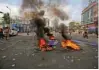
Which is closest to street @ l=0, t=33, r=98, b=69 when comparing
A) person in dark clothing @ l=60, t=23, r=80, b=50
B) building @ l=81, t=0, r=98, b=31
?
person in dark clothing @ l=60, t=23, r=80, b=50

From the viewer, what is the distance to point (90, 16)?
3.52 meters

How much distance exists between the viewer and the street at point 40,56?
3.42 m

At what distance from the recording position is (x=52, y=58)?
11.5 ft

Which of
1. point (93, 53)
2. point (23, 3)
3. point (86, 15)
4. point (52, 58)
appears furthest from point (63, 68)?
point (23, 3)

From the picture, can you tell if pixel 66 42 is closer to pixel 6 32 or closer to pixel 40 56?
pixel 40 56

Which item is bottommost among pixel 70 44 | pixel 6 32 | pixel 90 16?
pixel 70 44

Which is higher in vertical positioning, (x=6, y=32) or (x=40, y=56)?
(x=6, y=32)

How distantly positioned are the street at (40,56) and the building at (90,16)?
0.75ft

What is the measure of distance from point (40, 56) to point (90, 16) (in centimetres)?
86

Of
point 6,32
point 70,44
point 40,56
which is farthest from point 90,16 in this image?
point 6,32

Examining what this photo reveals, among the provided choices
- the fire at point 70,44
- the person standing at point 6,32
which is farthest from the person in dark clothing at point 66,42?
the person standing at point 6,32

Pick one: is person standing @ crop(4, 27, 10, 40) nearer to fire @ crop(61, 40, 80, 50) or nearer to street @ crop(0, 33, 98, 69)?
street @ crop(0, 33, 98, 69)

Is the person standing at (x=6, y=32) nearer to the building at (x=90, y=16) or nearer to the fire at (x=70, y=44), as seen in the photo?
the fire at (x=70, y=44)

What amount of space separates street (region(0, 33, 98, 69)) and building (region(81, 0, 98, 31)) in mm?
228
